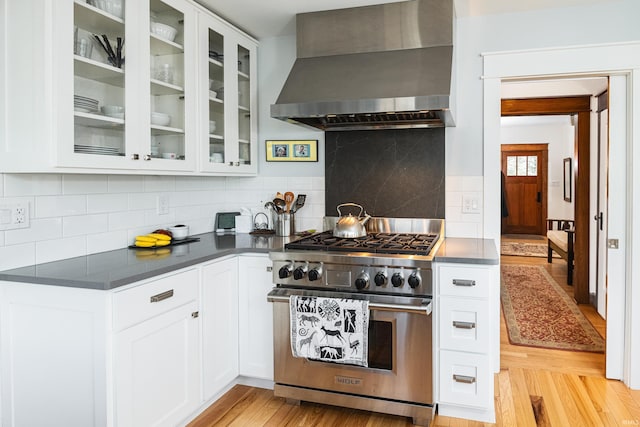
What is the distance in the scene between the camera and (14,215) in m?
2.08

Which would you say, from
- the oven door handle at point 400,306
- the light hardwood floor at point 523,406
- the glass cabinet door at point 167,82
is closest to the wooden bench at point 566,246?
the light hardwood floor at point 523,406

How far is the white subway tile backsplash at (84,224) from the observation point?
2.33 m

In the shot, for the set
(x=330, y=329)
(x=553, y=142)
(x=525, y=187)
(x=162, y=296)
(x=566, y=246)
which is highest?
(x=553, y=142)

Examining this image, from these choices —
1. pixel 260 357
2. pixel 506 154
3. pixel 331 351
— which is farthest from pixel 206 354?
pixel 506 154

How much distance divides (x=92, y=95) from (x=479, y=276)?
203 cm

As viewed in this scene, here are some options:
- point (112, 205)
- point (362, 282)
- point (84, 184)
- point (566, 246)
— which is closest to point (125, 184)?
point (112, 205)

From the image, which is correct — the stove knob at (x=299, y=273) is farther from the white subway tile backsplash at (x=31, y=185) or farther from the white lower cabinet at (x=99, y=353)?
the white subway tile backsplash at (x=31, y=185)

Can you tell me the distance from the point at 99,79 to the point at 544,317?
13.6 feet

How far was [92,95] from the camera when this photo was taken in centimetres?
209

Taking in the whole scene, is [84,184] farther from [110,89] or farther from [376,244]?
[376,244]

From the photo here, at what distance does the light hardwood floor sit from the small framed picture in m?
1.62

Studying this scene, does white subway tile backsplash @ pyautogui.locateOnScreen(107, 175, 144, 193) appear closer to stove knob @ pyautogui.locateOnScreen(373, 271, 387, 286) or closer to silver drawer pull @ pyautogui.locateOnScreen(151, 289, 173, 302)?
silver drawer pull @ pyautogui.locateOnScreen(151, 289, 173, 302)

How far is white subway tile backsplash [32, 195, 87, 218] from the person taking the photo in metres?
2.20

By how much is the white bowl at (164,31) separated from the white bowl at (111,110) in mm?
504
